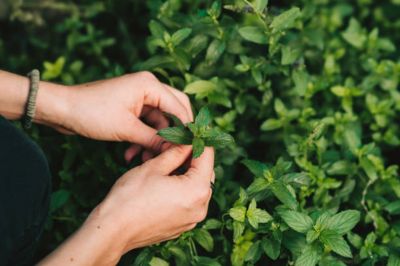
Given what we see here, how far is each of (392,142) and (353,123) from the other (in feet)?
0.52

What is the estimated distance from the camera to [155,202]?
134 centimetres

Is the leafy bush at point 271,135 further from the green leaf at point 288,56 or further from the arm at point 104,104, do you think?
the arm at point 104,104

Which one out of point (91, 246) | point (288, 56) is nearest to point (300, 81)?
point (288, 56)

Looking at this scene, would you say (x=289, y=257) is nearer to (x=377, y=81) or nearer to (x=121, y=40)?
(x=377, y=81)

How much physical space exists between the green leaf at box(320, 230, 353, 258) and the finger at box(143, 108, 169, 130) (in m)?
0.57

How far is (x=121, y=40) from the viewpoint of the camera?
99.8 inches

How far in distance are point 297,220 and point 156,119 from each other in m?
0.53

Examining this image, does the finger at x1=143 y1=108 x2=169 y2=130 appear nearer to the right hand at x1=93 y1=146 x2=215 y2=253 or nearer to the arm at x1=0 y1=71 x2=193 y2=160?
the arm at x1=0 y1=71 x2=193 y2=160

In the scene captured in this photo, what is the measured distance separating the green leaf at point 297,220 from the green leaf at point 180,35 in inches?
27.2

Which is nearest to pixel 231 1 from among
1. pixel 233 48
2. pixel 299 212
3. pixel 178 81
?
pixel 233 48

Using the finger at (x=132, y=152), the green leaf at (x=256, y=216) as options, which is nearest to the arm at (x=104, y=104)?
the finger at (x=132, y=152)

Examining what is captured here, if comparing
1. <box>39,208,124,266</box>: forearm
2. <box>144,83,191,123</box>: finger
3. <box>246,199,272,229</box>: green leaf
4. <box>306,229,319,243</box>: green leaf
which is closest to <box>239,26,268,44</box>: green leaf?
<box>144,83,191,123</box>: finger

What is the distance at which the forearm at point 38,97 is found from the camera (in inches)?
62.1

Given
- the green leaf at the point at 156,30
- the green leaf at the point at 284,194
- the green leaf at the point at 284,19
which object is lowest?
the green leaf at the point at 284,194
